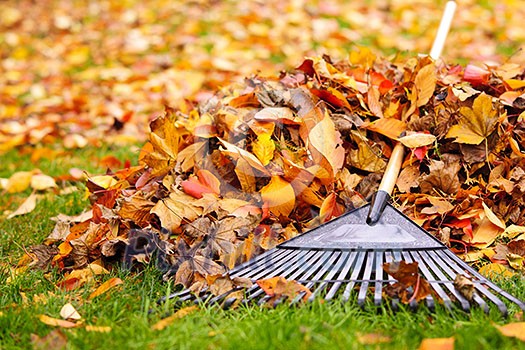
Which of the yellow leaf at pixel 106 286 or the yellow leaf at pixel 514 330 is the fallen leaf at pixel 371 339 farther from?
the yellow leaf at pixel 106 286

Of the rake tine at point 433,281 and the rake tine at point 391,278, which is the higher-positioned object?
the rake tine at point 433,281

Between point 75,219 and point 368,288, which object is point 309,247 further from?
point 75,219

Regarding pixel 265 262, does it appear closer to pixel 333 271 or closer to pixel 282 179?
pixel 333 271

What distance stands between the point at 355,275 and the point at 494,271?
1.56ft

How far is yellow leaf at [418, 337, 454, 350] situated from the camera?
1.39 meters

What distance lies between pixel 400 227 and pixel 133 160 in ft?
5.28

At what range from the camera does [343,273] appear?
1687 mm

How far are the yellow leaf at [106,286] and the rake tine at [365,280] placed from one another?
0.72 meters

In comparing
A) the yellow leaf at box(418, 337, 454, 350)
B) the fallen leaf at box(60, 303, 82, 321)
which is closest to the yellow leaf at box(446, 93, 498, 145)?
the yellow leaf at box(418, 337, 454, 350)

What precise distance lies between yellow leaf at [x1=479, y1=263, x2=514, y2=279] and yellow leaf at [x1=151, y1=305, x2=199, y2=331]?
86 centimetres

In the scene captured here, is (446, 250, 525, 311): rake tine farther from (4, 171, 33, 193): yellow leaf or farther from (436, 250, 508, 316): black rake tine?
(4, 171, 33, 193): yellow leaf

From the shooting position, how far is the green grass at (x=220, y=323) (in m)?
1.45

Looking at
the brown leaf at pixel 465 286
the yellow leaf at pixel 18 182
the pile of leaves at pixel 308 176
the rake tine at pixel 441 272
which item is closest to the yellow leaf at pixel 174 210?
the pile of leaves at pixel 308 176

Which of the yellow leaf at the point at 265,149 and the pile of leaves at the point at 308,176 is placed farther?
the yellow leaf at the point at 265,149
